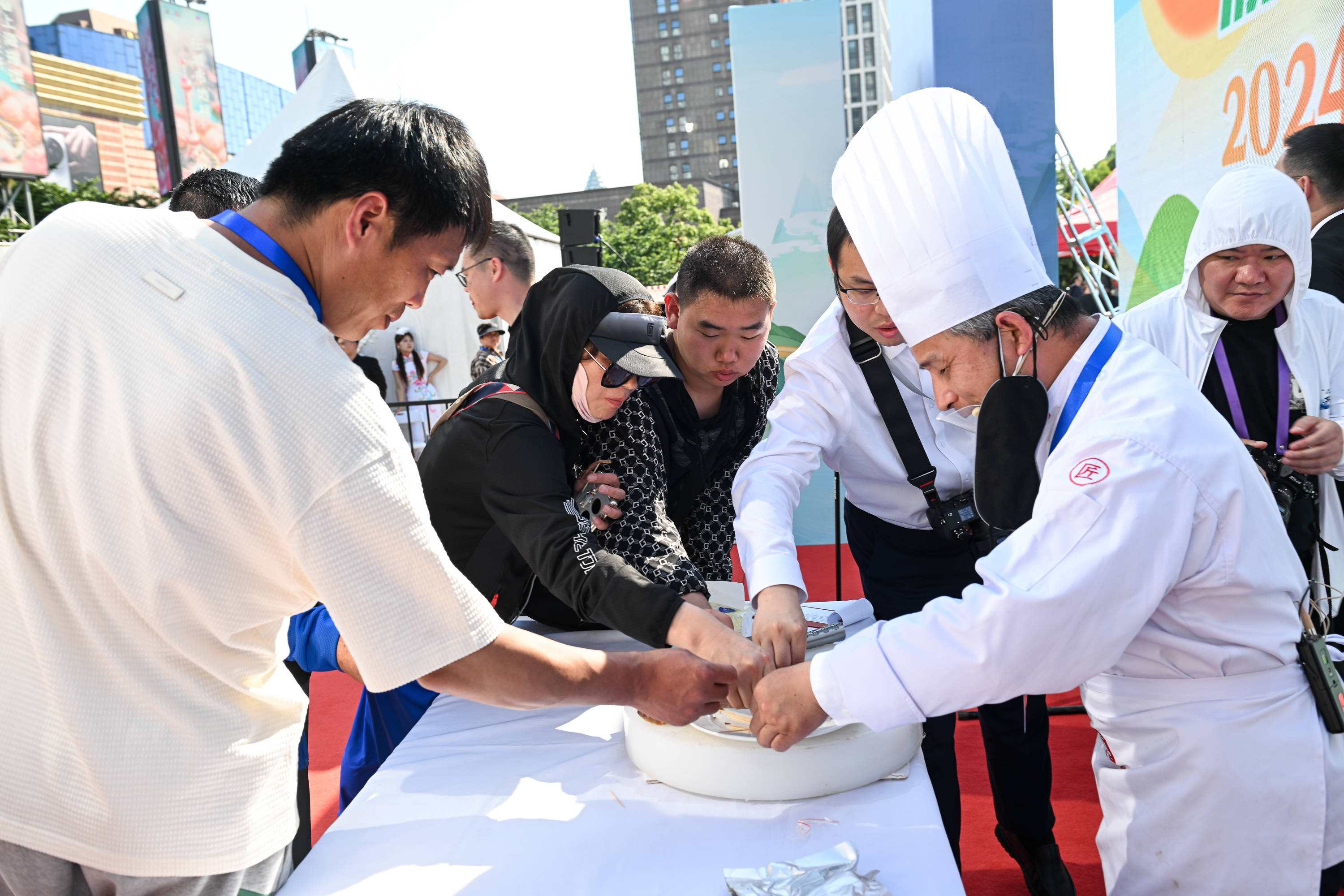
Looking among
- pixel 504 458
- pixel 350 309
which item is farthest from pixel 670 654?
pixel 350 309

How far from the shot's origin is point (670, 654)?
54.0 inches

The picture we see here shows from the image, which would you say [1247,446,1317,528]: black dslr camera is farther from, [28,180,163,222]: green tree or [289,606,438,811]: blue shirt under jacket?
[28,180,163,222]: green tree

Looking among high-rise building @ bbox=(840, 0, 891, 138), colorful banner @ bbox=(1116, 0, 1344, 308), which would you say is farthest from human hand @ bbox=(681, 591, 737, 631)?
high-rise building @ bbox=(840, 0, 891, 138)

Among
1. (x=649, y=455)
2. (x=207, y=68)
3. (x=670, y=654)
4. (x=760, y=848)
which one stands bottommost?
(x=760, y=848)

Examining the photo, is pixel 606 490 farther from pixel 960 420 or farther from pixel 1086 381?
pixel 1086 381

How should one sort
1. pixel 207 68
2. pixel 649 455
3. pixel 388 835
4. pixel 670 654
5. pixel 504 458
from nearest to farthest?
pixel 388 835 → pixel 670 654 → pixel 504 458 → pixel 649 455 → pixel 207 68

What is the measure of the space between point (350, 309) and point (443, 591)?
1.25ft

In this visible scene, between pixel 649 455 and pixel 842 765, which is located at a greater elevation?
pixel 649 455

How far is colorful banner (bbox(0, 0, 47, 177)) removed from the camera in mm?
16234

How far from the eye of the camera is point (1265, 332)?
98.7 inches

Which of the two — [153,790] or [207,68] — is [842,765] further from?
[207,68]

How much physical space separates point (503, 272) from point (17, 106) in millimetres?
17867

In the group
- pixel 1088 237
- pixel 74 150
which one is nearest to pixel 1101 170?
pixel 1088 237

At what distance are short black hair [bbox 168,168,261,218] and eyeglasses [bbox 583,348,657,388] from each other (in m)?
1.14
